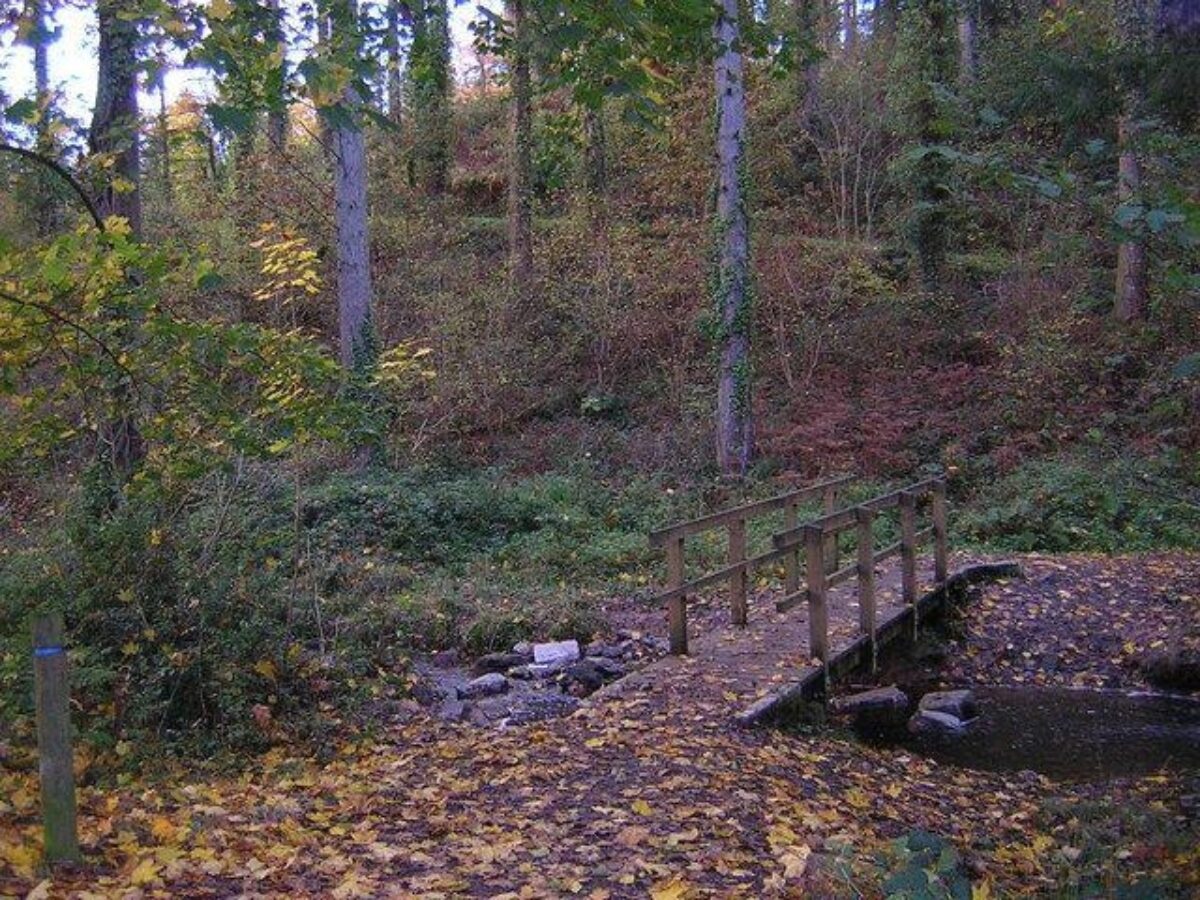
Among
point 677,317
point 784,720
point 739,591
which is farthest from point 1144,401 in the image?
point 784,720

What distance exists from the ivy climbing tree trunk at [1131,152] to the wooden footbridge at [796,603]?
3.25 m

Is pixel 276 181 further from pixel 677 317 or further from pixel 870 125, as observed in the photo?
pixel 870 125

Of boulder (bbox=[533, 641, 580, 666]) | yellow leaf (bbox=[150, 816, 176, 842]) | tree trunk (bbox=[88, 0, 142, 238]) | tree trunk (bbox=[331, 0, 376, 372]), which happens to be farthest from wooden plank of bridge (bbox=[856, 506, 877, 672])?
tree trunk (bbox=[331, 0, 376, 372])

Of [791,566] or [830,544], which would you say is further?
[830,544]

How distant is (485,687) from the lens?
920 cm

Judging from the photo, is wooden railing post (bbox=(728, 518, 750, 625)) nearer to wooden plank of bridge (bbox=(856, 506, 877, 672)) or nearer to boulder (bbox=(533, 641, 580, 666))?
wooden plank of bridge (bbox=(856, 506, 877, 672))

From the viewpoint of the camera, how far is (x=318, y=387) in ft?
23.5

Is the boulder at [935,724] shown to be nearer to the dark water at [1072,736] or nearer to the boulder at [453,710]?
the dark water at [1072,736]

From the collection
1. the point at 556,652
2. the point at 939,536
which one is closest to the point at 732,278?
the point at 939,536

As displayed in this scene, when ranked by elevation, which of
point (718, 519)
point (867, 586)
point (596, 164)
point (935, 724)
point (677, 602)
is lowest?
point (935, 724)

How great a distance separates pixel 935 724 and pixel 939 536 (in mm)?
3154

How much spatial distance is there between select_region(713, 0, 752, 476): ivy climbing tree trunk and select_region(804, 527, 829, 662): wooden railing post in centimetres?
889

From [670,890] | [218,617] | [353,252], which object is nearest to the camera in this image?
[670,890]

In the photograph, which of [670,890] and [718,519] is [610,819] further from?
[718,519]
